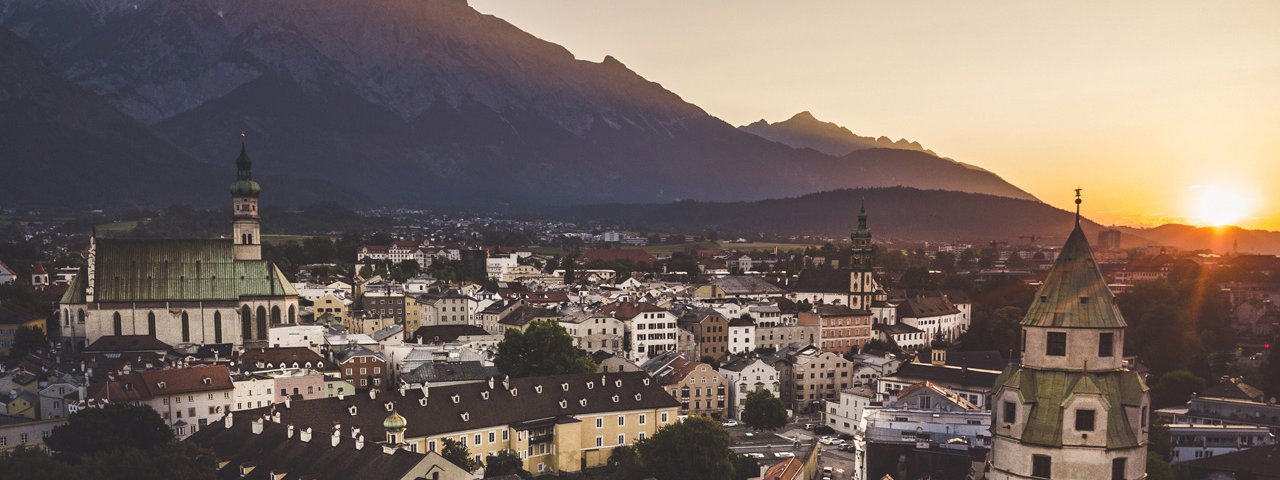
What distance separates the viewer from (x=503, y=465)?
181 feet

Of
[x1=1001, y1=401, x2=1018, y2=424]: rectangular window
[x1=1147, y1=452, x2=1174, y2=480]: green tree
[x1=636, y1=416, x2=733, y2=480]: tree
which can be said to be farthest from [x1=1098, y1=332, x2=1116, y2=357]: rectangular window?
[x1=636, y1=416, x2=733, y2=480]: tree

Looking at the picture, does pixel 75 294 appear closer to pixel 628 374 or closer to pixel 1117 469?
pixel 628 374

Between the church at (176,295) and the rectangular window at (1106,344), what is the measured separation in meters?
82.5

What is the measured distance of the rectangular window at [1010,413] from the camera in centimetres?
2092

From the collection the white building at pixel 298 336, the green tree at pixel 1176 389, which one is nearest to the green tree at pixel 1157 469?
the green tree at pixel 1176 389

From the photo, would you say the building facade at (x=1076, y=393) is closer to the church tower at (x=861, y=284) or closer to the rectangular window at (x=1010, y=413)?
the rectangular window at (x=1010, y=413)

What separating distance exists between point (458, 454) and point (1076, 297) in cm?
3774

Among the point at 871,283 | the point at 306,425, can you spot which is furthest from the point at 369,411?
the point at 871,283

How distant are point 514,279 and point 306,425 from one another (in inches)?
4271

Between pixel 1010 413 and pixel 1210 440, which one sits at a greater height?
pixel 1010 413

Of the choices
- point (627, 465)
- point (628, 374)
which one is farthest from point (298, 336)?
point (627, 465)

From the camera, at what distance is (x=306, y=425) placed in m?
51.6

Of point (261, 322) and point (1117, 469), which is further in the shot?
point (261, 322)

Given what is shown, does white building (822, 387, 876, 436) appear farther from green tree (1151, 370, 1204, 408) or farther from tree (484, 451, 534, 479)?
tree (484, 451, 534, 479)
